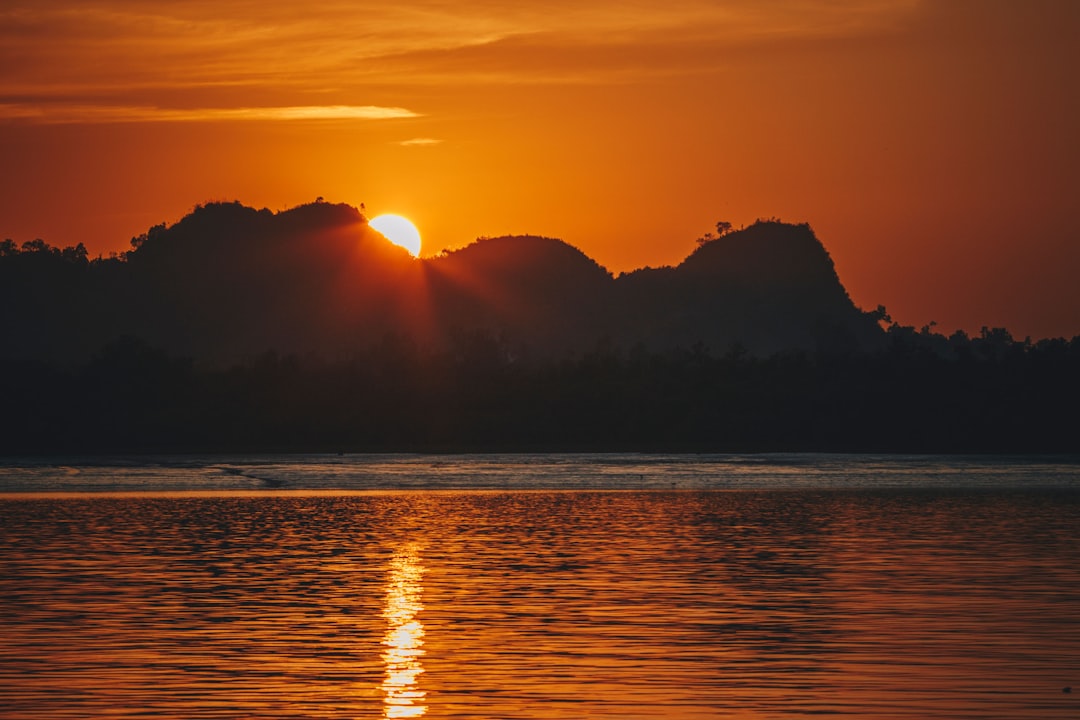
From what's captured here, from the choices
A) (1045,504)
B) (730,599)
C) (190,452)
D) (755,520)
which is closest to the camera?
(730,599)

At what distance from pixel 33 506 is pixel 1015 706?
4694 centimetres

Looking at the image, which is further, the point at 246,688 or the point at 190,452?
the point at 190,452

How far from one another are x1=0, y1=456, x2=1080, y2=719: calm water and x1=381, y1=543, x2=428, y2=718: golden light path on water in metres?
0.06

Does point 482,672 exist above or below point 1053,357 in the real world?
below

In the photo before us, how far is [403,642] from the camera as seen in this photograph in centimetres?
2364

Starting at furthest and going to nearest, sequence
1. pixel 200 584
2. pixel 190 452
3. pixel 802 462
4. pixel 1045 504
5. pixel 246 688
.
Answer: pixel 190 452
pixel 802 462
pixel 1045 504
pixel 200 584
pixel 246 688

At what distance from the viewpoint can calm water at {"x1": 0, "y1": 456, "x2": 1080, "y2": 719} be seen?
1920 cm

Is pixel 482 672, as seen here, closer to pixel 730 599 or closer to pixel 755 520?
pixel 730 599

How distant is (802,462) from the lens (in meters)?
110

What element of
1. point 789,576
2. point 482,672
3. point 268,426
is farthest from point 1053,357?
point 482,672

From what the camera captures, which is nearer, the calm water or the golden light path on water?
the golden light path on water

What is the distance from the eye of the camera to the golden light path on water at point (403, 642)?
737 inches

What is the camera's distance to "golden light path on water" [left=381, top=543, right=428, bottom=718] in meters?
18.7

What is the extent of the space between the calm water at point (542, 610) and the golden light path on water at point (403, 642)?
6 cm
